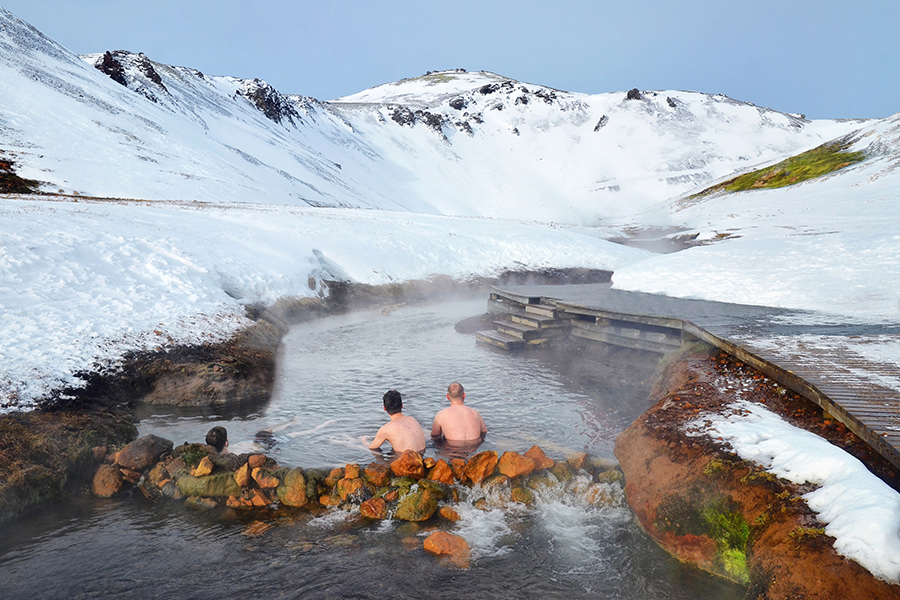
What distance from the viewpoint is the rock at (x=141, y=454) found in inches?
290

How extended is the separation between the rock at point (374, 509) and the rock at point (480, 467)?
1.26m

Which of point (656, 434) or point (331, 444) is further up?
point (656, 434)

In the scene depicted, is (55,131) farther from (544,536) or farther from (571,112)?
(571,112)

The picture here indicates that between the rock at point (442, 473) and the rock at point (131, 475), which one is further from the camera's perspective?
the rock at point (131, 475)

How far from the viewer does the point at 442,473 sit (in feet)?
23.4

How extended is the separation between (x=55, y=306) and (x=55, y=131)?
35019 millimetres

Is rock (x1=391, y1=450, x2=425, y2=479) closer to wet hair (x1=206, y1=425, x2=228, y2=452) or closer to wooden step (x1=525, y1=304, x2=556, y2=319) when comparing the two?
wet hair (x1=206, y1=425, x2=228, y2=452)

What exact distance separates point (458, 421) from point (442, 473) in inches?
56.5

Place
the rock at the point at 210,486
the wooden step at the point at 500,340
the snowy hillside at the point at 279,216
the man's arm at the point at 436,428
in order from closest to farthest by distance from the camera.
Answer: the rock at the point at 210,486 → the man's arm at the point at 436,428 → the snowy hillside at the point at 279,216 → the wooden step at the point at 500,340

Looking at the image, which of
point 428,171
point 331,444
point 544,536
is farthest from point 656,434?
point 428,171

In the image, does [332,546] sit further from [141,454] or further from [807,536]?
[807,536]

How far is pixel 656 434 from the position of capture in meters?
6.83

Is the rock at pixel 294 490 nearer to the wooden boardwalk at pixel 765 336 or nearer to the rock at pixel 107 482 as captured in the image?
the rock at pixel 107 482

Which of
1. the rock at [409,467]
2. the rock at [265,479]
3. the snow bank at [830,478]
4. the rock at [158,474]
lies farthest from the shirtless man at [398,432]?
the snow bank at [830,478]
